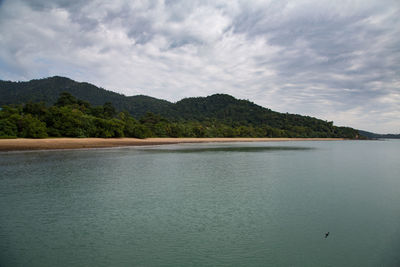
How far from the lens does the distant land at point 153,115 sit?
61.6 metres

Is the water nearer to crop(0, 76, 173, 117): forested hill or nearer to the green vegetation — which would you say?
the green vegetation

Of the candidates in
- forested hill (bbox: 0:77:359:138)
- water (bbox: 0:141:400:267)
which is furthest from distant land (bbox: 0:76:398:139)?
water (bbox: 0:141:400:267)

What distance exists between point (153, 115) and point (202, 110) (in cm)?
8092

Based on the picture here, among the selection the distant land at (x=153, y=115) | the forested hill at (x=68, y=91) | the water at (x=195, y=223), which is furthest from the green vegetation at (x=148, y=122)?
the water at (x=195, y=223)

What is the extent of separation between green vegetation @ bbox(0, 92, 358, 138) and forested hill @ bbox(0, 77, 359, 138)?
0.49 m

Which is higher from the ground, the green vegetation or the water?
the green vegetation

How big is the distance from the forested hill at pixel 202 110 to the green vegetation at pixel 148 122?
49 centimetres

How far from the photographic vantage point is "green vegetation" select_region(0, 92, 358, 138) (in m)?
51.9

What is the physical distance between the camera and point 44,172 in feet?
68.6

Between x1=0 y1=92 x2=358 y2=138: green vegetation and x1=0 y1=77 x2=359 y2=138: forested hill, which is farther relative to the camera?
x1=0 y1=77 x2=359 y2=138: forested hill

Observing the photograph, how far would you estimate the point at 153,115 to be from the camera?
103m

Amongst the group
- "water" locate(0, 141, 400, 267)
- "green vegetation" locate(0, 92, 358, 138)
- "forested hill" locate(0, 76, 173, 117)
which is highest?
"forested hill" locate(0, 76, 173, 117)

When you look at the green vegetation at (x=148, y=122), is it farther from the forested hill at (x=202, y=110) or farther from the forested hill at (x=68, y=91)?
the forested hill at (x=68, y=91)

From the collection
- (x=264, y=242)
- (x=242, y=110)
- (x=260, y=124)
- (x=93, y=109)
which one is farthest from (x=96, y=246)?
(x=242, y=110)
